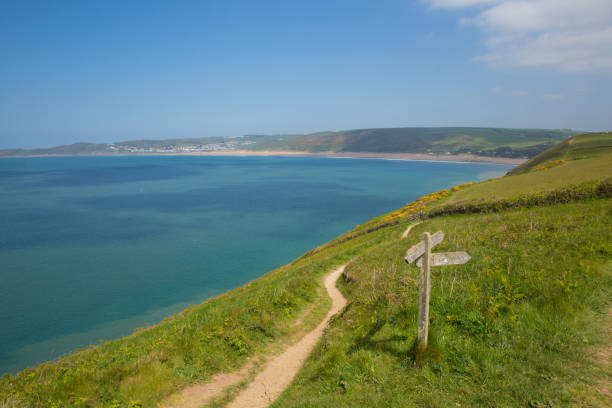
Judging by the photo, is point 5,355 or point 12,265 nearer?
point 5,355

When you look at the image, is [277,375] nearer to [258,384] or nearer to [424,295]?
[258,384]

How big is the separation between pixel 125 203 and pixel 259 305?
325 ft

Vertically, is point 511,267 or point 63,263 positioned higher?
point 511,267

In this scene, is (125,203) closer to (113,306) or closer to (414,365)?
(113,306)

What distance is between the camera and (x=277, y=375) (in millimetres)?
10547

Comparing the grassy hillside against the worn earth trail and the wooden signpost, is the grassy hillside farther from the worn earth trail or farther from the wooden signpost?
the wooden signpost

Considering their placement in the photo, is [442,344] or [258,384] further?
[258,384]

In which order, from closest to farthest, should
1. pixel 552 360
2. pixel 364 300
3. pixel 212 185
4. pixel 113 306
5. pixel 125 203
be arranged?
pixel 552 360 → pixel 364 300 → pixel 113 306 → pixel 125 203 → pixel 212 185

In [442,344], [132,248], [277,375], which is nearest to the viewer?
[442,344]

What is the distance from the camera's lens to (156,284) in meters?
42.3

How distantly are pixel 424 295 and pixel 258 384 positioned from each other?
5960 millimetres

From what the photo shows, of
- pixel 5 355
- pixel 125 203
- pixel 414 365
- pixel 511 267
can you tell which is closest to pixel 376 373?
pixel 414 365

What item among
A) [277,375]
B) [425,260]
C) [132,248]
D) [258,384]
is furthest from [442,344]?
[132,248]

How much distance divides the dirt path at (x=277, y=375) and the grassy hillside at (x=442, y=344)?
1.88 feet
